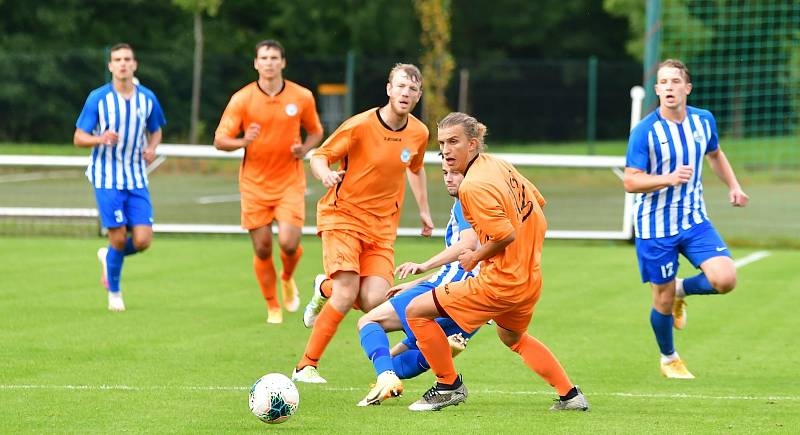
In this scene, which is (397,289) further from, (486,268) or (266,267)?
(266,267)

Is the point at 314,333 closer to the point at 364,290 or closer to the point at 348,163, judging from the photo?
the point at 364,290

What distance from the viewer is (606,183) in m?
27.3

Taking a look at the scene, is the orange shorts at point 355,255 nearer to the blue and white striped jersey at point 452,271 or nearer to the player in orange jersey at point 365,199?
the player in orange jersey at point 365,199

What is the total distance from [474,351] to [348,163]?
1.89m

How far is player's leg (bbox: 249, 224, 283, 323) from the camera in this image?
11297 millimetres

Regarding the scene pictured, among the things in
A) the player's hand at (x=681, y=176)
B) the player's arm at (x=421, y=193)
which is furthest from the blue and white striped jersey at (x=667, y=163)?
the player's arm at (x=421, y=193)

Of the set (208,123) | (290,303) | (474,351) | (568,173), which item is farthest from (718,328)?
(208,123)

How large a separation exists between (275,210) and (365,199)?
8.12ft

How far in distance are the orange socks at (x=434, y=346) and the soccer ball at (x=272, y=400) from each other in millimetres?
798

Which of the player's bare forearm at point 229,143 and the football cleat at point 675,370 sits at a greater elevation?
the player's bare forearm at point 229,143

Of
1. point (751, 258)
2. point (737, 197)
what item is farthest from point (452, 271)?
point (751, 258)

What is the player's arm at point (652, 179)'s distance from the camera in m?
8.62

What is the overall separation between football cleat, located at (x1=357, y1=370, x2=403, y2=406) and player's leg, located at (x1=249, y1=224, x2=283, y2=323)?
12.9 feet

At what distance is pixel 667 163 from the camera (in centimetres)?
897
